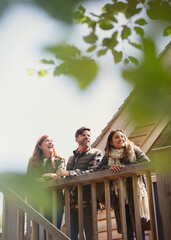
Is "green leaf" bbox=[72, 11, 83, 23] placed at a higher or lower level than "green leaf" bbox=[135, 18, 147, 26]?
lower

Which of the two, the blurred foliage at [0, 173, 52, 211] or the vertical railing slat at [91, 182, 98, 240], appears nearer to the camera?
the blurred foliage at [0, 173, 52, 211]

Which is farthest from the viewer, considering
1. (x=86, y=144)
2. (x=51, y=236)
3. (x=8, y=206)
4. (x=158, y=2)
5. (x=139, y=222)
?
(x=86, y=144)

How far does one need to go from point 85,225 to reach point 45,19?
9.82 ft

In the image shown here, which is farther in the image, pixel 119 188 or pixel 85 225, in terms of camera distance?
pixel 85 225

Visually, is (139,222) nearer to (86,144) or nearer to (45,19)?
(86,144)

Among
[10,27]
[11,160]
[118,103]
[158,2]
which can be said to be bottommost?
[11,160]

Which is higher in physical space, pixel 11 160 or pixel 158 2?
pixel 158 2

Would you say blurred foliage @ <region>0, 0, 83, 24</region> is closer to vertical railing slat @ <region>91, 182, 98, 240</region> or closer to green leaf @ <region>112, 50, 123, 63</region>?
green leaf @ <region>112, 50, 123, 63</region>

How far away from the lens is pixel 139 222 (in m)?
3.06

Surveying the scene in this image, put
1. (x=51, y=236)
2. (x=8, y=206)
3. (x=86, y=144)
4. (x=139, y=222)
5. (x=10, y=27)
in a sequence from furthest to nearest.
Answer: (x=86, y=144) < (x=8, y=206) < (x=51, y=236) < (x=139, y=222) < (x=10, y=27)

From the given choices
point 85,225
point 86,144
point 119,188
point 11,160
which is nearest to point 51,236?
point 85,225

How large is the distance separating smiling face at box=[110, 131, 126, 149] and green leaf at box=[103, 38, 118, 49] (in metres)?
2.34

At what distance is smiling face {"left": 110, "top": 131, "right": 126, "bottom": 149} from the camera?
11.7 feet

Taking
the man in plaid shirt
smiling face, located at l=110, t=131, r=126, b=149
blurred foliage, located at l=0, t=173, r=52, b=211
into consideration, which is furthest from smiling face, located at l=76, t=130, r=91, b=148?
blurred foliage, located at l=0, t=173, r=52, b=211
